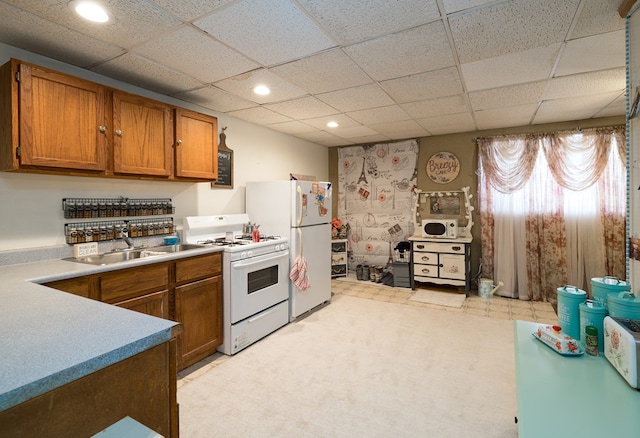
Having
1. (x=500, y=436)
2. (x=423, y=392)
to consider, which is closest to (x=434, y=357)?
(x=423, y=392)

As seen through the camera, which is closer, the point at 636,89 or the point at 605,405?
the point at 605,405

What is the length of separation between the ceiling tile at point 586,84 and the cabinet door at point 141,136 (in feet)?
11.0

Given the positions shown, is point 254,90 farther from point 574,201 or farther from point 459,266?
point 574,201

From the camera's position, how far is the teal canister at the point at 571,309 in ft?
4.45

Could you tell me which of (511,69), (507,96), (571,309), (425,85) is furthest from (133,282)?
(507,96)

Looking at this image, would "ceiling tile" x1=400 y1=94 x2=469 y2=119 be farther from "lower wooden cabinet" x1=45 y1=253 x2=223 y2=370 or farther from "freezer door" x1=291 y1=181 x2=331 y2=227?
"lower wooden cabinet" x1=45 y1=253 x2=223 y2=370

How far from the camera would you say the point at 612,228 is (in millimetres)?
3900

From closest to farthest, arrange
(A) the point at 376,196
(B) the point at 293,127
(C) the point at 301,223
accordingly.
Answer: (C) the point at 301,223 < (B) the point at 293,127 < (A) the point at 376,196

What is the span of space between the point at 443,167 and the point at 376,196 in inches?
46.8

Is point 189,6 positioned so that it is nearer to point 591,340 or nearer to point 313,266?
point 591,340

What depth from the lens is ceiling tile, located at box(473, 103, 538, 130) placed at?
11.8 ft

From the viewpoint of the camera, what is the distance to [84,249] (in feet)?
7.96

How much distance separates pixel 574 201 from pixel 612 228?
1.63 ft

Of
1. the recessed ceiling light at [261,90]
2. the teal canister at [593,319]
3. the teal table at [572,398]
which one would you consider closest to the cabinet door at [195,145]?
the recessed ceiling light at [261,90]
